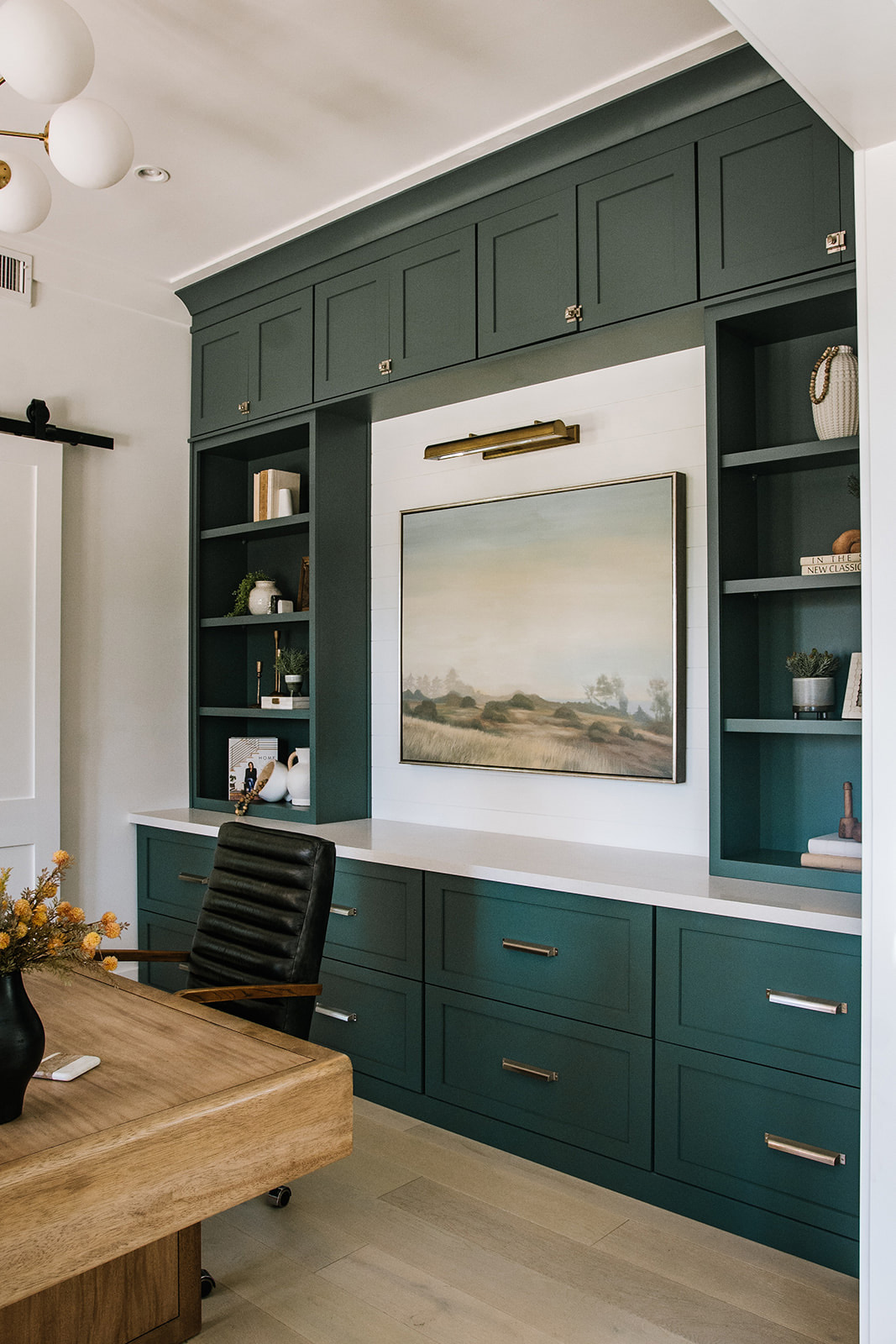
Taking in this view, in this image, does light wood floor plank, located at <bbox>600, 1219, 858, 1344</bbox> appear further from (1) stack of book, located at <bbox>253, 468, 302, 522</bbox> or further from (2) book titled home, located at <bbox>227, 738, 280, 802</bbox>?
(1) stack of book, located at <bbox>253, 468, 302, 522</bbox>

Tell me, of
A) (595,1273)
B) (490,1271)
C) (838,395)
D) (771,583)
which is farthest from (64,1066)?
(838,395)

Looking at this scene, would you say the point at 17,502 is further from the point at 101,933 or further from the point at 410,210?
the point at 101,933

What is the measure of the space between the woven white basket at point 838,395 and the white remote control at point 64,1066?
224 centimetres

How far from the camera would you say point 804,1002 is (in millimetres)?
2340

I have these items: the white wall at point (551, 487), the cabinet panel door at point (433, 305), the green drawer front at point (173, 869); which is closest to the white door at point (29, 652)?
the green drawer front at point (173, 869)

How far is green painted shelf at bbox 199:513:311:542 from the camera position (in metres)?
4.03

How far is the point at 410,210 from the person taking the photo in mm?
3451

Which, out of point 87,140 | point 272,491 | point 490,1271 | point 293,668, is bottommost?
point 490,1271

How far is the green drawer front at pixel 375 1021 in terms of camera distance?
3188 mm

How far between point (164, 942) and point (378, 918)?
4.36 ft

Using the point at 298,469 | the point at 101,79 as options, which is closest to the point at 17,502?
the point at 298,469

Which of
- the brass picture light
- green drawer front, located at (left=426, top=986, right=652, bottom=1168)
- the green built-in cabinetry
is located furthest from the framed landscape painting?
green drawer front, located at (left=426, top=986, right=652, bottom=1168)

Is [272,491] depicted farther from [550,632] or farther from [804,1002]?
[804,1002]

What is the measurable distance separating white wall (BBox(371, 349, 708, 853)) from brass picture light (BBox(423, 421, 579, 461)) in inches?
2.4
